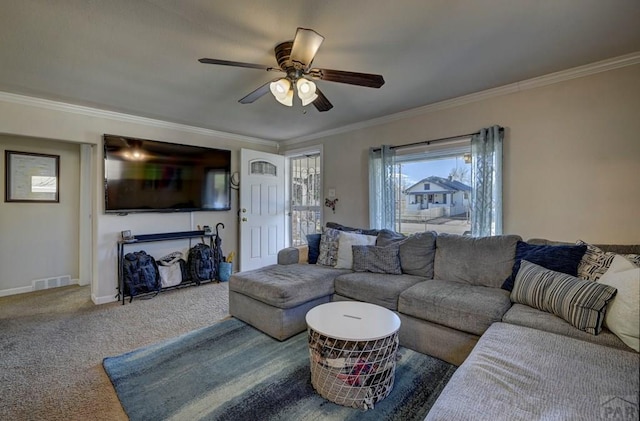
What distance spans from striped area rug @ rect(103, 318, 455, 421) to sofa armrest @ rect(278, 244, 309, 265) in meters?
0.96

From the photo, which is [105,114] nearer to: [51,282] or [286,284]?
[51,282]

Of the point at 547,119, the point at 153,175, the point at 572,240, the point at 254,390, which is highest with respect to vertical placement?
the point at 547,119

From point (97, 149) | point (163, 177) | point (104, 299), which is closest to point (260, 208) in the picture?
point (163, 177)

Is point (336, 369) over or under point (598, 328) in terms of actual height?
under

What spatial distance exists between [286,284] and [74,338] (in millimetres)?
1924

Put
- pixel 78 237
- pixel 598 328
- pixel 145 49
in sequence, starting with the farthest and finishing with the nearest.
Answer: pixel 78 237
pixel 145 49
pixel 598 328

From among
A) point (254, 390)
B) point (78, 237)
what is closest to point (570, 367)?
point (254, 390)

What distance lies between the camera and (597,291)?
5.03 feet

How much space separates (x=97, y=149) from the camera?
3.44 m

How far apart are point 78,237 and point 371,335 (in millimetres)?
4638

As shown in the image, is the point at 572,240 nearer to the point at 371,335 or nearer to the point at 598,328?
the point at 598,328

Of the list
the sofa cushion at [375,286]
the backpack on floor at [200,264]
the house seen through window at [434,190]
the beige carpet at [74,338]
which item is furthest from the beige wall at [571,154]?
the backpack on floor at [200,264]

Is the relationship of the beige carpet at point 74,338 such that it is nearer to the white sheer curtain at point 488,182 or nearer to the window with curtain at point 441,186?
the window with curtain at point 441,186

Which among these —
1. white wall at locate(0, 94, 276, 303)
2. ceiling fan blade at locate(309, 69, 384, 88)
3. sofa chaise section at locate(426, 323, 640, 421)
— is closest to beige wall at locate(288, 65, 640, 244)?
sofa chaise section at locate(426, 323, 640, 421)
